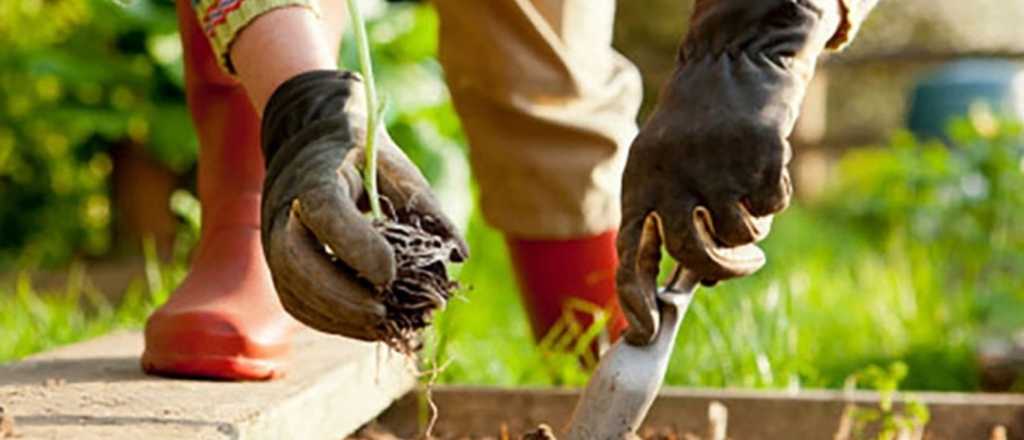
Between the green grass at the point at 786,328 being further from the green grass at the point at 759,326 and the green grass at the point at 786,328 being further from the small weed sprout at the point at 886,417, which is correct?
the small weed sprout at the point at 886,417

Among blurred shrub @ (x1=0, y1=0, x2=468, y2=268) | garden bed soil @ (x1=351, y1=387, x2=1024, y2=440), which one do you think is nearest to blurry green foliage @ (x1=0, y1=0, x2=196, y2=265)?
blurred shrub @ (x1=0, y1=0, x2=468, y2=268)

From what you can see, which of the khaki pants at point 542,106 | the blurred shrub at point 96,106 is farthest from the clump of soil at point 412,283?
the blurred shrub at point 96,106

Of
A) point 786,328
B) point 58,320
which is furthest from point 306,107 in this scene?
point 58,320

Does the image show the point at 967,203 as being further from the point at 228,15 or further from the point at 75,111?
the point at 228,15

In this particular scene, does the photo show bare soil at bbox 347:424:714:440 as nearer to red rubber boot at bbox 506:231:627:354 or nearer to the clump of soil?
red rubber boot at bbox 506:231:627:354

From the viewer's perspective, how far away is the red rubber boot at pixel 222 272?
199 centimetres

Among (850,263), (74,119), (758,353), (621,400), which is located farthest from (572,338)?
(74,119)

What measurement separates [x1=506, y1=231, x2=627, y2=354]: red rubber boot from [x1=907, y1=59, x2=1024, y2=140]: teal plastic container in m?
3.92

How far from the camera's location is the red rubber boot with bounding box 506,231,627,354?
2.64 m

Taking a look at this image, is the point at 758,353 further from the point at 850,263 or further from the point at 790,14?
the point at 850,263

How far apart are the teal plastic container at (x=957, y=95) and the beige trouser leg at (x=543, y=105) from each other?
13.0ft

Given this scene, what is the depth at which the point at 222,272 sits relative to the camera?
210 cm

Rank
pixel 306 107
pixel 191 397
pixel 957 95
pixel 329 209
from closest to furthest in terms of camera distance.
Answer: pixel 329 209
pixel 306 107
pixel 191 397
pixel 957 95

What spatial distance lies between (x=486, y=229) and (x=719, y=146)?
2649mm
